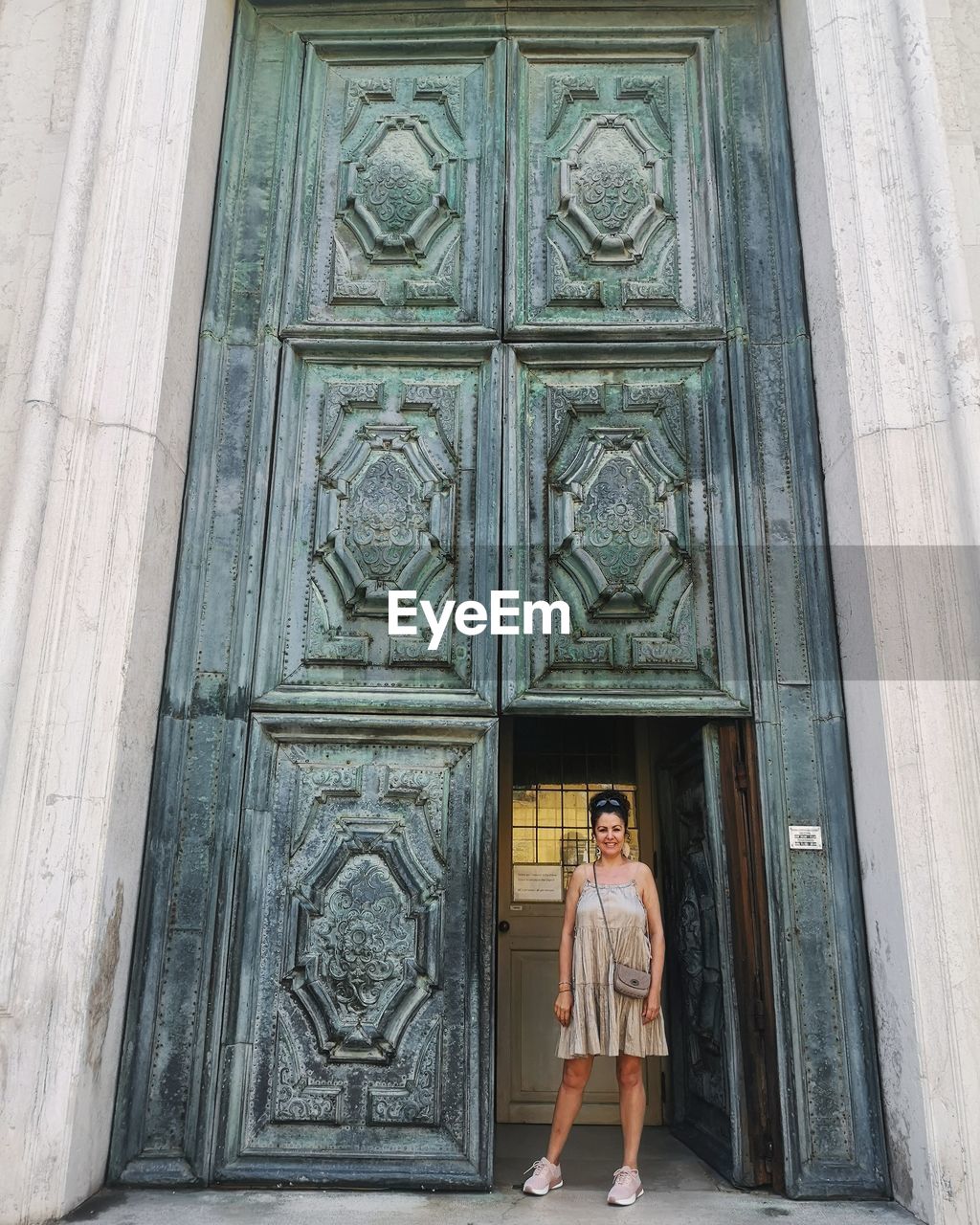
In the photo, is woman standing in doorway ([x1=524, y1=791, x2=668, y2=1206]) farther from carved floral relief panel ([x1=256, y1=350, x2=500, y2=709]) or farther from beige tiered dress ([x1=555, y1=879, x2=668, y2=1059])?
carved floral relief panel ([x1=256, y1=350, x2=500, y2=709])

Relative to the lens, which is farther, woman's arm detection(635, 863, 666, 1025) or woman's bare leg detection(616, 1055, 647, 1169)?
woman's arm detection(635, 863, 666, 1025)

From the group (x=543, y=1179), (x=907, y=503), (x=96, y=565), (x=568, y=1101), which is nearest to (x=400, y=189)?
(x=96, y=565)

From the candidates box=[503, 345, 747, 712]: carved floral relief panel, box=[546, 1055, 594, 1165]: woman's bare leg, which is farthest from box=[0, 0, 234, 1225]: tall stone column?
box=[546, 1055, 594, 1165]: woman's bare leg

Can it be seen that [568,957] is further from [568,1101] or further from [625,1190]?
[625,1190]

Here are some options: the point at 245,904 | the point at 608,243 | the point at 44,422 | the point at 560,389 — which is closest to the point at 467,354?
the point at 560,389

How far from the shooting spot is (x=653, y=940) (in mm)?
3662

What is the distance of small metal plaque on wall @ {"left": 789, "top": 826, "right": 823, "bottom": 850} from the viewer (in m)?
3.61

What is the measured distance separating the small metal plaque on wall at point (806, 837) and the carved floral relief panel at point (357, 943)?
45.5 inches

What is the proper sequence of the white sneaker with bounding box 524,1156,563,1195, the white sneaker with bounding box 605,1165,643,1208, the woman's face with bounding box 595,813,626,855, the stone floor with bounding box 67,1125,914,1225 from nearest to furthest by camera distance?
1. the stone floor with bounding box 67,1125,914,1225
2. the white sneaker with bounding box 605,1165,643,1208
3. the white sneaker with bounding box 524,1156,563,1195
4. the woman's face with bounding box 595,813,626,855

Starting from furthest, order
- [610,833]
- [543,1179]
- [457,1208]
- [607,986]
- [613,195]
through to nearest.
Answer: [613,195]
[610,833]
[607,986]
[543,1179]
[457,1208]

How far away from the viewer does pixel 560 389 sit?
4.22 metres

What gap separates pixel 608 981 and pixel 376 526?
6.59 feet

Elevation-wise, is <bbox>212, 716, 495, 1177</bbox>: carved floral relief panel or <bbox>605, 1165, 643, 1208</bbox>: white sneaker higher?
<bbox>212, 716, 495, 1177</bbox>: carved floral relief panel

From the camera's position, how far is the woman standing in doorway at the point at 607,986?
351 cm
